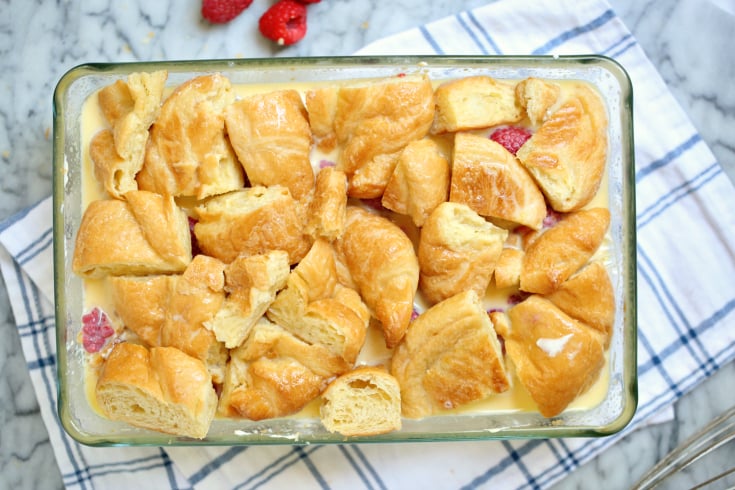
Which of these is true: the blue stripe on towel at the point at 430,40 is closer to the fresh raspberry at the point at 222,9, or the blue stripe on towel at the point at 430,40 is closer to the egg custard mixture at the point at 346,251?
the egg custard mixture at the point at 346,251

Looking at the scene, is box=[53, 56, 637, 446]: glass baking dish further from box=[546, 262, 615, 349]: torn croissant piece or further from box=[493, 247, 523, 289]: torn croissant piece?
box=[493, 247, 523, 289]: torn croissant piece

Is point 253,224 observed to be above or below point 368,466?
above

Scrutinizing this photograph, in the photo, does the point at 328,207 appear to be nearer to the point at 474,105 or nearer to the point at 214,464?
the point at 474,105

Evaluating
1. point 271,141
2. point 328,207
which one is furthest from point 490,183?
point 271,141

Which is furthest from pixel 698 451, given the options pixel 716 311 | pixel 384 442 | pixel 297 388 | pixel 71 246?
pixel 71 246

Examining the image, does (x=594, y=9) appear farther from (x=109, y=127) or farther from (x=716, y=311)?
(x=109, y=127)

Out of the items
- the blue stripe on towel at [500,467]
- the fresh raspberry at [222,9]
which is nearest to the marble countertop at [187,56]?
the fresh raspberry at [222,9]
